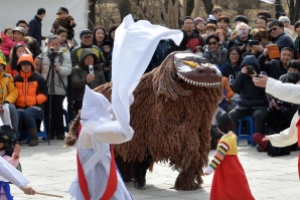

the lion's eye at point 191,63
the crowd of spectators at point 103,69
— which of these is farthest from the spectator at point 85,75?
the lion's eye at point 191,63

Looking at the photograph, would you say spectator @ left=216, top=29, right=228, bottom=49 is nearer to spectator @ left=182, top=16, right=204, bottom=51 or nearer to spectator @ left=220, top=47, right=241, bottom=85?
spectator @ left=182, top=16, right=204, bottom=51

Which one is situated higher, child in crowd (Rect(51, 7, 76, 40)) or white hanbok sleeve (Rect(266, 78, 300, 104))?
white hanbok sleeve (Rect(266, 78, 300, 104))

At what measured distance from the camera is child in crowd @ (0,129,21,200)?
7017 millimetres

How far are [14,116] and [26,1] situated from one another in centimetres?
821

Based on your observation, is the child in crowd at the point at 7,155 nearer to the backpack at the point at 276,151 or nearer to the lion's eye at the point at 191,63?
the lion's eye at the point at 191,63

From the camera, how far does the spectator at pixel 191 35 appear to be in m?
13.8

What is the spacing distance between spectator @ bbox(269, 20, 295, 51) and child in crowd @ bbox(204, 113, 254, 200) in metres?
5.31

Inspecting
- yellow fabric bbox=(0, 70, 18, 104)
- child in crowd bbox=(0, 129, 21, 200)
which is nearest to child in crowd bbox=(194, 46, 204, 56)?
yellow fabric bbox=(0, 70, 18, 104)

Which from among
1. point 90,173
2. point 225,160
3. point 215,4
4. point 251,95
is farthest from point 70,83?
point 215,4

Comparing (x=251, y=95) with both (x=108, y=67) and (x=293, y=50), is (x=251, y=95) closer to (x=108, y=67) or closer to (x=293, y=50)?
(x=293, y=50)

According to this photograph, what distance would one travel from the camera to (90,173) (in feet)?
20.9

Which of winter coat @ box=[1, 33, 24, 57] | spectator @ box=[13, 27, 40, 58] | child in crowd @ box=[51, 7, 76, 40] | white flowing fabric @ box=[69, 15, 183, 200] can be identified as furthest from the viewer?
child in crowd @ box=[51, 7, 76, 40]

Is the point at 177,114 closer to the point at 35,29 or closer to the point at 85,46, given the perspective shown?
the point at 85,46

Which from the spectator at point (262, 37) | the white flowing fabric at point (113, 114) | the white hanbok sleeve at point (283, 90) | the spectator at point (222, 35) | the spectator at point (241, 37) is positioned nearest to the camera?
the white flowing fabric at point (113, 114)
